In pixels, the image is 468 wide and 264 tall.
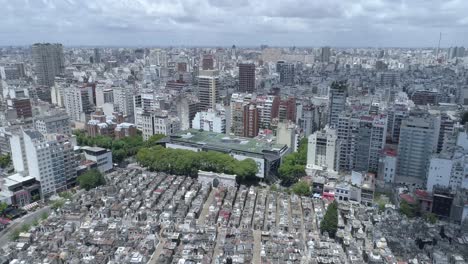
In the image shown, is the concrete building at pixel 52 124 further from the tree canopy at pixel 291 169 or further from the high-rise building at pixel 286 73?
the high-rise building at pixel 286 73

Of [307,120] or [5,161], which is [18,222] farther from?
[307,120]

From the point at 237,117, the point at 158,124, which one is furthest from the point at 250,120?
the point at 158,124

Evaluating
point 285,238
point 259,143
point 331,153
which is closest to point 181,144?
point 259,143

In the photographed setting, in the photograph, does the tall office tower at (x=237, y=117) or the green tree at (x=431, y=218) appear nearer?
the green tree at (x=431, y=218)

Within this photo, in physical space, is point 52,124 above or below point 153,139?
above

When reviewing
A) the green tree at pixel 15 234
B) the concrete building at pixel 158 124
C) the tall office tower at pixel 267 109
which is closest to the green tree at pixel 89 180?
the green tree at pixel 15 234
